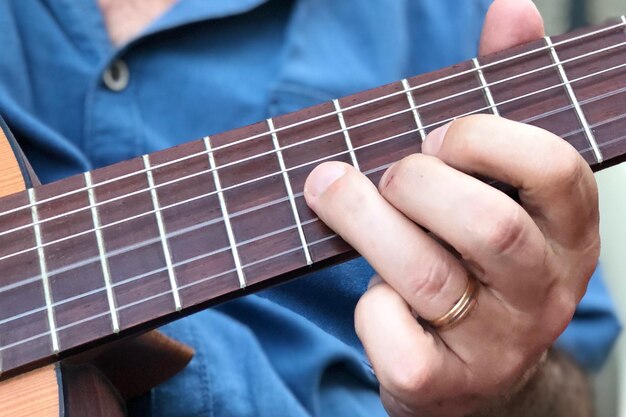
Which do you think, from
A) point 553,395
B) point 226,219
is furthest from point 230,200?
point 553,395

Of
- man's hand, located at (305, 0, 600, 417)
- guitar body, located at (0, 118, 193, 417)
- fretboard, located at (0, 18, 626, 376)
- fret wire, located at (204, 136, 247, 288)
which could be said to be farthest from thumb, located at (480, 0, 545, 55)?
guitar body, located at (0, 118, 193, 417)

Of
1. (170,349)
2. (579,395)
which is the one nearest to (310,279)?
(170,349)

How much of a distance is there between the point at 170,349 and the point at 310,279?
0.14 meters

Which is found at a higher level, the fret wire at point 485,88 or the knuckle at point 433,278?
the fret wire at point 485,88

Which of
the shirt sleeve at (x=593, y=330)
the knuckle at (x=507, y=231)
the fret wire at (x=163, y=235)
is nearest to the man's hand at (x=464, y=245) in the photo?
the knuckle at (x=507, y=231)

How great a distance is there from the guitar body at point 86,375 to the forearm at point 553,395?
0.26 m

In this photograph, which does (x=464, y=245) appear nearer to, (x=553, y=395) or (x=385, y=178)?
(x=385, y=178)

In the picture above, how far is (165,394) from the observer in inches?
25.3

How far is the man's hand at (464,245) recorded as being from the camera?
18.9 inches

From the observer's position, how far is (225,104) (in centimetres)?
71

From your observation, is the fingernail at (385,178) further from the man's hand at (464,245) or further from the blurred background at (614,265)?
the blurred background at (614,265)

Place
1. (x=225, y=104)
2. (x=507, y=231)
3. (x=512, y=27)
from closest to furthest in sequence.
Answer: (x=507, y=231) → (x=512, y=27) → (x=225, y=104)

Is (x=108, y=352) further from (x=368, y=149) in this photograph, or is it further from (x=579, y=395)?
(x=579, y=395)

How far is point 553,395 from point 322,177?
314mm
